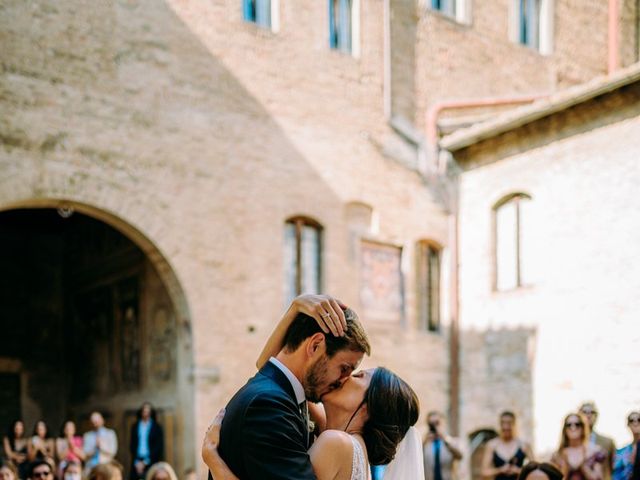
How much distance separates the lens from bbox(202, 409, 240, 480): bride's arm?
12.6 ft

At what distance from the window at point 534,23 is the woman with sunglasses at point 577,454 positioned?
10.7m

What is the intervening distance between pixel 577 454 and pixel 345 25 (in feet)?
29.0

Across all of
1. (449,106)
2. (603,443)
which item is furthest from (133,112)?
(603,443)

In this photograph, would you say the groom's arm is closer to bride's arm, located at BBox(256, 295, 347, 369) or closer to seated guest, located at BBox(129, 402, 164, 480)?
bride's arm, located at BBox(256, 295, 347, 369)

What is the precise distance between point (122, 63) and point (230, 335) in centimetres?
395

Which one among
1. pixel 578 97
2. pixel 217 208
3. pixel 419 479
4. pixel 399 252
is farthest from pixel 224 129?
pixel 419 479

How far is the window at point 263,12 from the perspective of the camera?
16.6 metres

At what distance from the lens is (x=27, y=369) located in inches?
784

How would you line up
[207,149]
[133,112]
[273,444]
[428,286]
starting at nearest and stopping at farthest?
[273,444] < [133,112] < [207,149] < [428,286]

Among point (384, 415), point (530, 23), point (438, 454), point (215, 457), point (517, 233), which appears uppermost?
point (530, 23)

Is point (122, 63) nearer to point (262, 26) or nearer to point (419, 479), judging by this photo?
point (262, 26)

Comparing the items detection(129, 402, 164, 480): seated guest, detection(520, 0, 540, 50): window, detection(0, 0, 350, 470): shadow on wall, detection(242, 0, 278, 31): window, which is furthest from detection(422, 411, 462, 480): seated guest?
detection(520, 0, 540, 50): window

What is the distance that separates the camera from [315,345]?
3914 millimetres

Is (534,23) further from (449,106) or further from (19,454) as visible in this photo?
(19,454)
